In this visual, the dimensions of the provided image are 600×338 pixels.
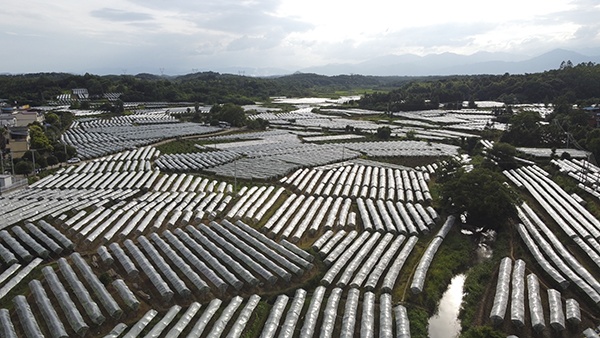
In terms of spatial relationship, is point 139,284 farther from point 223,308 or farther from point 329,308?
point 329,308

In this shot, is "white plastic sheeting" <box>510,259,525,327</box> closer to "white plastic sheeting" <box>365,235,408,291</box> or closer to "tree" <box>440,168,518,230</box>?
"tree" <box>440,168,518,230</box>

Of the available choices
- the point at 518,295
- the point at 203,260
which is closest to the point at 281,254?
the point at 203,260

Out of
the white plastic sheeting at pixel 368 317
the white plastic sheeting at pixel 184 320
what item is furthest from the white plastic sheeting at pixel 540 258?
the white plastic sheeting at pixel 184 320

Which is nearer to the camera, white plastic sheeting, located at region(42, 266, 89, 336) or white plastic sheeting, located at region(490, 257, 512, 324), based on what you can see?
white plastic sheeting, located at region(42, 266, 89, 336)

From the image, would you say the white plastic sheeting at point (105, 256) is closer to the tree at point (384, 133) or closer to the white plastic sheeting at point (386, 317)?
the white plastic sheeting at point (386, 317)

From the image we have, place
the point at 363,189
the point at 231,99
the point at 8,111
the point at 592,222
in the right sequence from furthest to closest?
the point at 231,99
the point at 8,111
the point at 363,189
the point at 592,222

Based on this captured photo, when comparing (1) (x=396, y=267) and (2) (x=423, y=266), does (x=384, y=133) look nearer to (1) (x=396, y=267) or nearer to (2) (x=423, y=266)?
(2) (x=423, y=266)

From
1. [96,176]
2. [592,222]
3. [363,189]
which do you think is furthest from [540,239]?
[96,176]

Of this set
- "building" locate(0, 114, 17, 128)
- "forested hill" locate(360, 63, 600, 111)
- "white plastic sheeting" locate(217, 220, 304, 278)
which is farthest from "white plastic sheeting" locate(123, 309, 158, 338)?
"forested hill" locate(360, 63, 600, 111)
